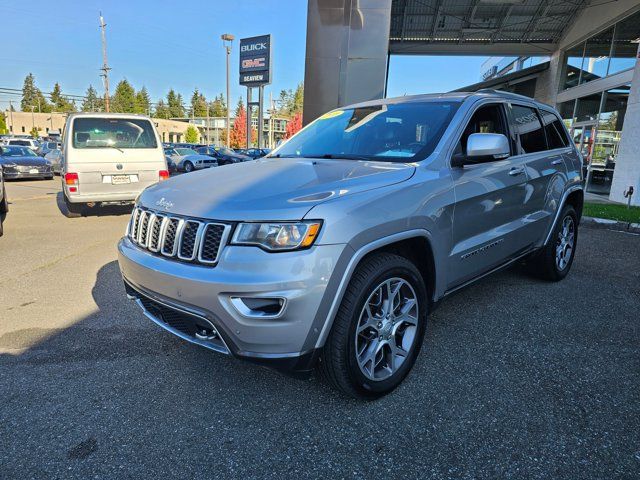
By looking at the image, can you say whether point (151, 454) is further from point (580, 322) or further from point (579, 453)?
point (580, 322)

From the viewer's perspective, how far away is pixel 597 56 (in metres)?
14.0

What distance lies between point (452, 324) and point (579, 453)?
156cm

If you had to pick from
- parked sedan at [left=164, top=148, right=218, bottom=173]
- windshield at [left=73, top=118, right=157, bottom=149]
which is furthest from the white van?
parked sedan at [left=164, top=148, right=218, bottom=173]

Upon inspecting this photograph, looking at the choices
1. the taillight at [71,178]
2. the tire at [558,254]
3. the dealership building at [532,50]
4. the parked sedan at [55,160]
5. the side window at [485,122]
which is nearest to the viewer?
the side window at [485,122]

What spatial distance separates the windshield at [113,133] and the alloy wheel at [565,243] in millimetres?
7163

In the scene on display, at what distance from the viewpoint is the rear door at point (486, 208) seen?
300 centimetres

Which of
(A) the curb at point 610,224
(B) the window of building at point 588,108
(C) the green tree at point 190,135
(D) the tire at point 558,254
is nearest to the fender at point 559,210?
(D) the tire at point 558,254

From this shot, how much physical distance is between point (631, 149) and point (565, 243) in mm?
8878

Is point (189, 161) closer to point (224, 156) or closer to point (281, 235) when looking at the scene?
point (224, 156)

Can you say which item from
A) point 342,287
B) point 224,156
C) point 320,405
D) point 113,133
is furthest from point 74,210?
point 224,156

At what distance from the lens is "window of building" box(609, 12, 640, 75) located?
470 inches

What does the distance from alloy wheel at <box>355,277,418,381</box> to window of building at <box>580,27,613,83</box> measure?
14.3 metres

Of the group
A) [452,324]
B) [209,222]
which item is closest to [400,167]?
[209,222]

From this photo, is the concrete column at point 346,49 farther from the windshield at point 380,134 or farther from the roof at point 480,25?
Answer: the windshield at point 380,134
